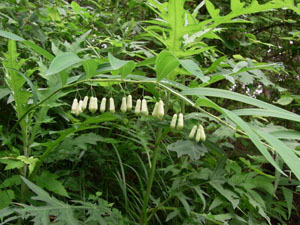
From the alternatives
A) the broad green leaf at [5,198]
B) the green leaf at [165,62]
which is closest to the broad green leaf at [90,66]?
the green leaf at [165,62]

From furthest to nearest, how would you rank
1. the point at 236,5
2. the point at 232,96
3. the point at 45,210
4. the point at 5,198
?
the point at 5,198 → the point at 45,210 → the point at 236,5 → the point at 232,96

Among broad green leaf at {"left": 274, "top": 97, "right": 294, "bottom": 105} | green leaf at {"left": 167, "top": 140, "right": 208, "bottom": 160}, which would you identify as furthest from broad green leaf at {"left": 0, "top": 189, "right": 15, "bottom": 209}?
broad green leaf at {"left": 274, "top": 97, "right": 294, "bottom": 105}

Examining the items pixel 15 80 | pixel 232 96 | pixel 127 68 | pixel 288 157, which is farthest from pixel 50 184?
pixel 288 157

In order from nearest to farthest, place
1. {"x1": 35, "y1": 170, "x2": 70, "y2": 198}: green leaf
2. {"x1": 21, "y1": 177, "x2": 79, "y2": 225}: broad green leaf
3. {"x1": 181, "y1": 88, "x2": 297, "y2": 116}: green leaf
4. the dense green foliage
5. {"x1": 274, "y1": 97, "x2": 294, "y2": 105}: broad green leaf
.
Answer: {"x1": 181, "y1": 88, "x2": 297, "y2": 116}: green leaf → the dense green foliage → {"x1": 21, "y1": 177, "x2": 79, "y2": 225}: broad green leaf → {"x1": 35, "y1": 170, "x2": 70, "y2": 198}: green leaf → {"x1": 274, "y1": 97, "x2": 294, "y2": 105}: broad green leaf

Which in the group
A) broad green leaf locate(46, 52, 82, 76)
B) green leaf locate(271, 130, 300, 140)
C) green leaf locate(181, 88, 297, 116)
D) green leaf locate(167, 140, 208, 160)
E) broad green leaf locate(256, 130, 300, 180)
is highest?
broad green leaf locate(46, 52, 82, 76)

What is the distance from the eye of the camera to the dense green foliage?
2.75ft

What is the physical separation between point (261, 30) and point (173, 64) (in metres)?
1.82

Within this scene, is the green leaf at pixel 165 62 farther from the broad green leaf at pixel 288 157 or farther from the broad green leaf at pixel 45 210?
the broad green leaf at pixel 45 210

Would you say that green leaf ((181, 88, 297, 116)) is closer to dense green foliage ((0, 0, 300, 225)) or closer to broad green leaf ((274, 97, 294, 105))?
dense green foliage ((0, 0, 300, 225))

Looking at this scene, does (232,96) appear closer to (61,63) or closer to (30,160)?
(61,63)

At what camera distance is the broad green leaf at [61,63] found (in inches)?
25.5

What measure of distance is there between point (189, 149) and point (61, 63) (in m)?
0.62

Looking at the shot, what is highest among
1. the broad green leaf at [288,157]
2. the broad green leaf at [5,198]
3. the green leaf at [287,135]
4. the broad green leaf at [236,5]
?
the broad green leaf at [236,5]

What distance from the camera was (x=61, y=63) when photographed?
0.67m
